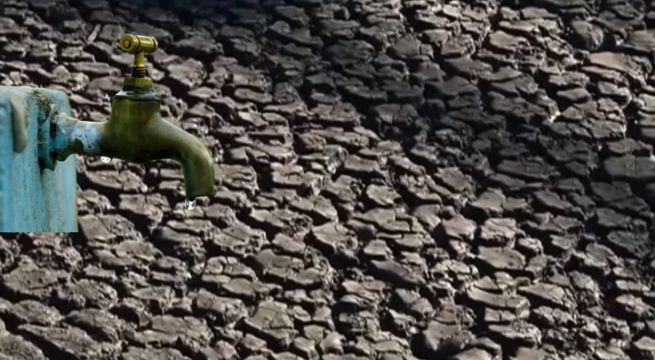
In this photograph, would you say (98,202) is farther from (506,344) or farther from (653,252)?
(653,252)

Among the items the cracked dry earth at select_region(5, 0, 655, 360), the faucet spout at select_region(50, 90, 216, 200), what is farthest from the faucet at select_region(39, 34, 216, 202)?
the cracked dry earth at select_region(5, 0, 655, 360)

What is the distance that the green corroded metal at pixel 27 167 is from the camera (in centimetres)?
149

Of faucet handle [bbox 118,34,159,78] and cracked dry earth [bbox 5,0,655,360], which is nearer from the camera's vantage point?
faucet handle [bbox 118,34,159,78]

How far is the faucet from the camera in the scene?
157 cm

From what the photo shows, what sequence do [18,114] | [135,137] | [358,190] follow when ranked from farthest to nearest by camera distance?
[358,190]
[135,137]
[18,114]

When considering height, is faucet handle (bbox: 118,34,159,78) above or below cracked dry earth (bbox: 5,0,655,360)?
above

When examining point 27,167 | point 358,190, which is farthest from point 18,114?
point 358,190

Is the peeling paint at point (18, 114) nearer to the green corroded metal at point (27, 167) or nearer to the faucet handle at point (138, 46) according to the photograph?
the green corroded metal at point (27, 167)

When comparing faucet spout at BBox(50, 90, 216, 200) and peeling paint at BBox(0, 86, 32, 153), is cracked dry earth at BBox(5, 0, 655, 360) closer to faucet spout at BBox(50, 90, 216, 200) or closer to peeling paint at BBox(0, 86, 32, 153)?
faucet spout at BBox(50, 90, 216, 200)

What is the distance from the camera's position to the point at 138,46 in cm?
154

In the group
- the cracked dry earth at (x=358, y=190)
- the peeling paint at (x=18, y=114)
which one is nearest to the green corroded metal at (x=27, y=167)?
the peeling paint at (x=18, y=114)

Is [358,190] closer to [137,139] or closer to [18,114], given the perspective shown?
[137,139]

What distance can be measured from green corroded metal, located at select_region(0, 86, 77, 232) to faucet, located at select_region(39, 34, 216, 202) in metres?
0.02

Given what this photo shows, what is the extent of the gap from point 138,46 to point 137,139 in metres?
0.13
